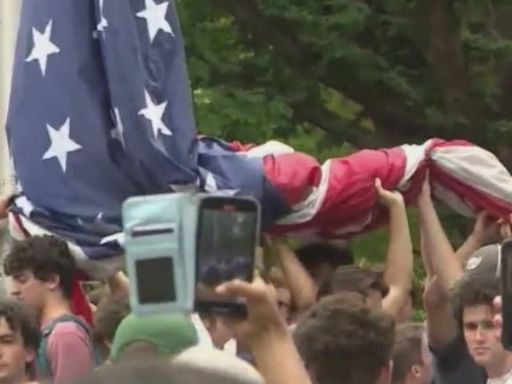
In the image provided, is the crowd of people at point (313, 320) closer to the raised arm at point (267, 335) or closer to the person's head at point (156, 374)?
the raised arm at point (267, 335)

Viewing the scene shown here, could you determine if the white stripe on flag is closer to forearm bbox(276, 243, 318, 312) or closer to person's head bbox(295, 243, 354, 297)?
forearm bbox(276, 243, 318, 312)

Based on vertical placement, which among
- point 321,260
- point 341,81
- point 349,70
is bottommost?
point 341,81

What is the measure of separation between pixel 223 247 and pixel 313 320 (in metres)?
0.80

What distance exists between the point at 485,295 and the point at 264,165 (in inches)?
55.7

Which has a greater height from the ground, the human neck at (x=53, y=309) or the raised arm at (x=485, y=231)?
the raised arm at (x=485, y=231)

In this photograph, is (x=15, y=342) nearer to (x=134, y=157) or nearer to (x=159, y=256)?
(x=134, y=157)

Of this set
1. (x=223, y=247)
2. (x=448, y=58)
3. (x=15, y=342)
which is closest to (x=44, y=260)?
(x=15, y=342)

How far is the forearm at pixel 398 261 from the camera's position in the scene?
5.48m

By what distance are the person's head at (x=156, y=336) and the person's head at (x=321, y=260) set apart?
202 cm

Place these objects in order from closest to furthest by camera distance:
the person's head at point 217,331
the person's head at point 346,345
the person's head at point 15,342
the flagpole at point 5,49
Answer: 1. the person's head at point 217,331
2. the person's head at point 346,345
3. the person's head at point 15,342
4. the flagpole at point 5,49

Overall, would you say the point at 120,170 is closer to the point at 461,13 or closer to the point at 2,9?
the point at 2,9

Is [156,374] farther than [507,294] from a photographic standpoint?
No

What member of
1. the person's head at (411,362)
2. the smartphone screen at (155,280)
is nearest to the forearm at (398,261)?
the person's head at (411,362)

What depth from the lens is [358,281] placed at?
560 centimetres
